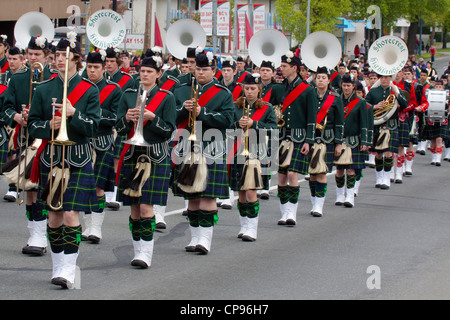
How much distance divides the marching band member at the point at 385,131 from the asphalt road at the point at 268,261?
2518 millimetres

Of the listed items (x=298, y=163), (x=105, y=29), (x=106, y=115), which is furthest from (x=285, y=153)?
(x=105, y=29)

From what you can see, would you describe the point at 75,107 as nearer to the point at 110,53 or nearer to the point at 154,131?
the point at 154,131

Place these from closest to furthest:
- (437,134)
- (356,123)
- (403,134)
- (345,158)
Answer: (345,158), (356,123), (403,134), (437,134)

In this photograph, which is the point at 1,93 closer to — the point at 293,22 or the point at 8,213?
the point at 8,213

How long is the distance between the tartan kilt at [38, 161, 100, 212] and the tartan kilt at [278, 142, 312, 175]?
393 centimetres

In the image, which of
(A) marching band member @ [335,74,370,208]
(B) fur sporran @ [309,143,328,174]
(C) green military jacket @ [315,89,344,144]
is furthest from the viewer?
(A) marching band member @ [335,74,370,208]

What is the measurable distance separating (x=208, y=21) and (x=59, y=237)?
1773 centimetres

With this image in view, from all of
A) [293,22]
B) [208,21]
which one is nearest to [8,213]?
[208,21]

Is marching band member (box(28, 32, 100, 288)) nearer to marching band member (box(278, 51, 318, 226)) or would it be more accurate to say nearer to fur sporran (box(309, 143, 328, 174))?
marching band member (box(278, 51, 318, 226))

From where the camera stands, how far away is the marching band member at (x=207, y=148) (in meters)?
8.90

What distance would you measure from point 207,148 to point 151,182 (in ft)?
3.32

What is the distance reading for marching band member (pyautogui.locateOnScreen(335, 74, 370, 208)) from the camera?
43.1ft

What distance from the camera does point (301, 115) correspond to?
36.2 ft

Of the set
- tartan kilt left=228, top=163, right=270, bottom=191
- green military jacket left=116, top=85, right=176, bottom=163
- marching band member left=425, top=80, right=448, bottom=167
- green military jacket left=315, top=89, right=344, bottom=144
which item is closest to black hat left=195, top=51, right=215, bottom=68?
green military jacket left=116, top=85, right=176, bottom=163
